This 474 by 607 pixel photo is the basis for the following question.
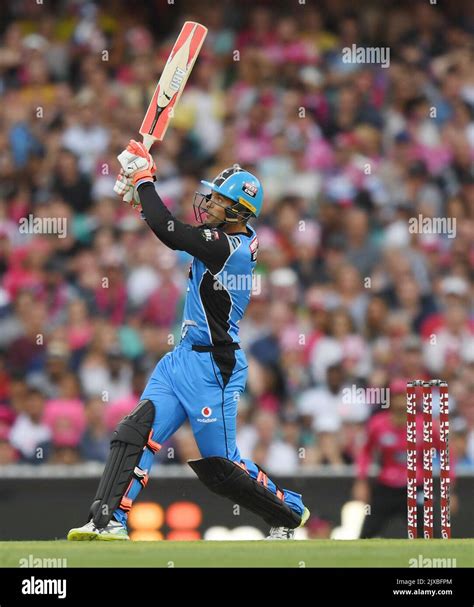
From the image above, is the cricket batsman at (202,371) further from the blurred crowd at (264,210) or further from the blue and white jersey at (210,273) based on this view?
the blurred crowd at (264,210)

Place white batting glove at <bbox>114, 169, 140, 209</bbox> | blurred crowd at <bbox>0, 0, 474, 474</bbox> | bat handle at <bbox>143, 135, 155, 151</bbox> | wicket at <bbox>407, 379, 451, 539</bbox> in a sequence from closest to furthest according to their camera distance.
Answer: white batting glove at <bbox>114, 169, 140, 209</bbox> < wicket at <bbox>407, 379, 451, 539</bbox> < bat handle at <bbox>143, 135, 155, 151</bbox> < blurred crowd at <bbox>0, 0, 474, 474</bbox>

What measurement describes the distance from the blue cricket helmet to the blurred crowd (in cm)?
397

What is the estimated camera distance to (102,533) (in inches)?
352

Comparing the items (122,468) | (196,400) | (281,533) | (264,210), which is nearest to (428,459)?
(281,533)

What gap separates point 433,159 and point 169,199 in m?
2.92

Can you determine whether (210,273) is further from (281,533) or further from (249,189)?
(281,533)

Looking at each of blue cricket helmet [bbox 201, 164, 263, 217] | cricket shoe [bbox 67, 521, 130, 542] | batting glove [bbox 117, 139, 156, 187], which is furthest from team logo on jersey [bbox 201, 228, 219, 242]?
cricket shoe [bbox 67, 521, 130, 542]

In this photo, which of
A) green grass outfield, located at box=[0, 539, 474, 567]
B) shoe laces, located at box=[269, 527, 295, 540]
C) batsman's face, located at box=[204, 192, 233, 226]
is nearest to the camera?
green grass outfield, located at box=[0, 539, 474, 567]

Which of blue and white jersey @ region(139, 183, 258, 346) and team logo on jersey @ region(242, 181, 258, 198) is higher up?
team logo on jersey @ region(242, 181, 258, 198)

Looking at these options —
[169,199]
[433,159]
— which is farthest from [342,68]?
[169,199]

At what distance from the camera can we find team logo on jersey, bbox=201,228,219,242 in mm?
9133

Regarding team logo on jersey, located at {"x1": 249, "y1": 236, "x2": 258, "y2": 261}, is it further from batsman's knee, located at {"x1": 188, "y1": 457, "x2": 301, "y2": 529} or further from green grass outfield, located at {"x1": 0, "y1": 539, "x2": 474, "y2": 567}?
green grass outfield, located at {"x1": 0, "y1": 539, "x2": 474, "y2": 567}

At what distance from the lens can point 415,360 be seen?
13234 millimetres
